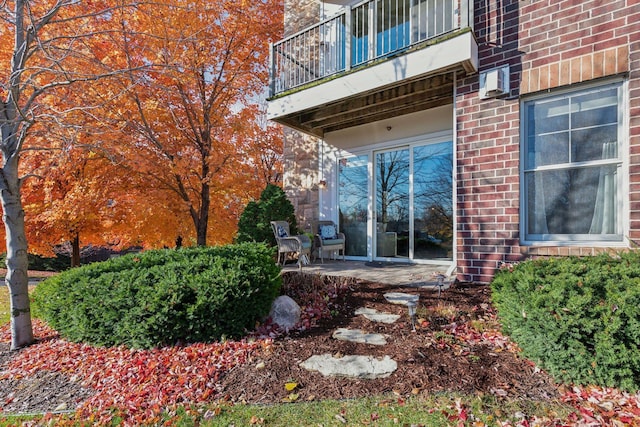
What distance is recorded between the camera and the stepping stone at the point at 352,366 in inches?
96.7

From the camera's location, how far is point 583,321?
2070 mm

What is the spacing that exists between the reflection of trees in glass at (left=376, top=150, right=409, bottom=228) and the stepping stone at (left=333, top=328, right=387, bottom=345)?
3651 millimetres

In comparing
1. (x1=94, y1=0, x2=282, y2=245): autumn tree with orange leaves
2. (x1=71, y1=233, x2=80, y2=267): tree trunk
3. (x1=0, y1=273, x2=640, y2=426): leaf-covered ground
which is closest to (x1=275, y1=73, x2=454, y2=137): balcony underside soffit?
(x1=94, y1=0, x2=282, y2=245): autumn tree with orange leaves

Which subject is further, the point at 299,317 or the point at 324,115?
the point at 324,115

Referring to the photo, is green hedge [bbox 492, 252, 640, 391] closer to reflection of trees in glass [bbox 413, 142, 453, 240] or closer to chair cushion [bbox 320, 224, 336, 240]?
reflection of trees in glass [bbox 413, 142, 453, 240]

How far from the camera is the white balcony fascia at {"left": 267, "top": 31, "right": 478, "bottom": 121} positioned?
162 inches

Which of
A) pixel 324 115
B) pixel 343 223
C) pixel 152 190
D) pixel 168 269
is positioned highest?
pixel 324 115

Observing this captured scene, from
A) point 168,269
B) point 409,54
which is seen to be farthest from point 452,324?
point 409,54

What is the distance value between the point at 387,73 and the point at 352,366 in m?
4.00

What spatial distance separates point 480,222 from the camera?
4215 millimetres

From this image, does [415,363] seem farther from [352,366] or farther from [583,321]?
[583,321]

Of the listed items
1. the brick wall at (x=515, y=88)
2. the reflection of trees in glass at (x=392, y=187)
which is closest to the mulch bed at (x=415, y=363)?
the brick wall at (x=515, y=88)

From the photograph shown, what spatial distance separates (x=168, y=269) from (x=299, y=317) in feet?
5.00

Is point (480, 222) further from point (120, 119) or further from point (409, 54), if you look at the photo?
point (120, 119)
